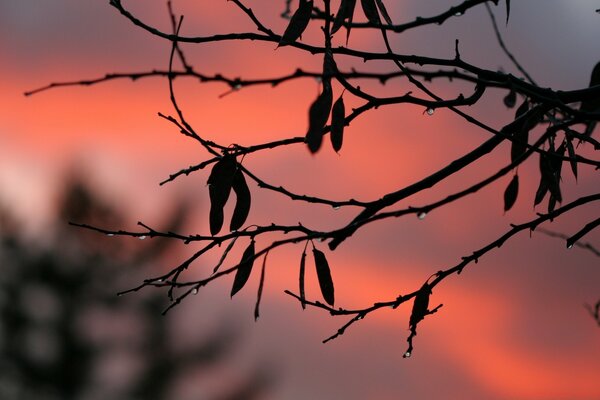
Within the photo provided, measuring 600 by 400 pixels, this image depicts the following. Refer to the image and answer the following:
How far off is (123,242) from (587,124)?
606 inches

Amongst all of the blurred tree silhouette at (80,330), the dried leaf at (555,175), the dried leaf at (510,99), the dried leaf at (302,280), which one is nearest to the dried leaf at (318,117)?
the dried leaf at (302,280)

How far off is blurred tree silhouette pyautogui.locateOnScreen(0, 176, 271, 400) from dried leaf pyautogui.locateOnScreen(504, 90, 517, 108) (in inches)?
510

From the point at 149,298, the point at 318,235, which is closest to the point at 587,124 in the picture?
the point at 318,235

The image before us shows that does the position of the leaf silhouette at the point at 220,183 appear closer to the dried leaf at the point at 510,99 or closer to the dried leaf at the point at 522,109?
the dried leaf at the point at 522,109

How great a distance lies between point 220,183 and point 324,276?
1.10 ft

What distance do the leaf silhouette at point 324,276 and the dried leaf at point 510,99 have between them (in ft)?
2.96

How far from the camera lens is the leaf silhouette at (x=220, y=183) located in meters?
2.00

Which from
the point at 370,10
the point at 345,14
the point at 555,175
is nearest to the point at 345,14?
the point at 345,14

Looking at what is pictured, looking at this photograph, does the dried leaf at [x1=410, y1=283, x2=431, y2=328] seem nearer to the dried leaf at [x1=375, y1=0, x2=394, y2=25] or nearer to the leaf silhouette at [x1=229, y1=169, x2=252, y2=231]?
the leaf silhouette at [x1=229, y1=169, x2=252, y2=231]

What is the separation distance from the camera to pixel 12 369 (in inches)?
580

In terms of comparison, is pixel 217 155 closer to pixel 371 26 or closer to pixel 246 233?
pixel 246 233

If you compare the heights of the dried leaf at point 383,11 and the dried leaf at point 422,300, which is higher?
the dried leaf at point 383,11

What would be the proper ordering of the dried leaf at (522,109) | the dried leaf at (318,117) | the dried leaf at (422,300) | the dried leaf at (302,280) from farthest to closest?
the dried leaf at (522,109) < the dried leaf at (422,300) < the dried leaf at (302,280) < the dried leaf at (318,117)

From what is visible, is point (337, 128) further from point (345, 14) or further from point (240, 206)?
point (240, 206)
